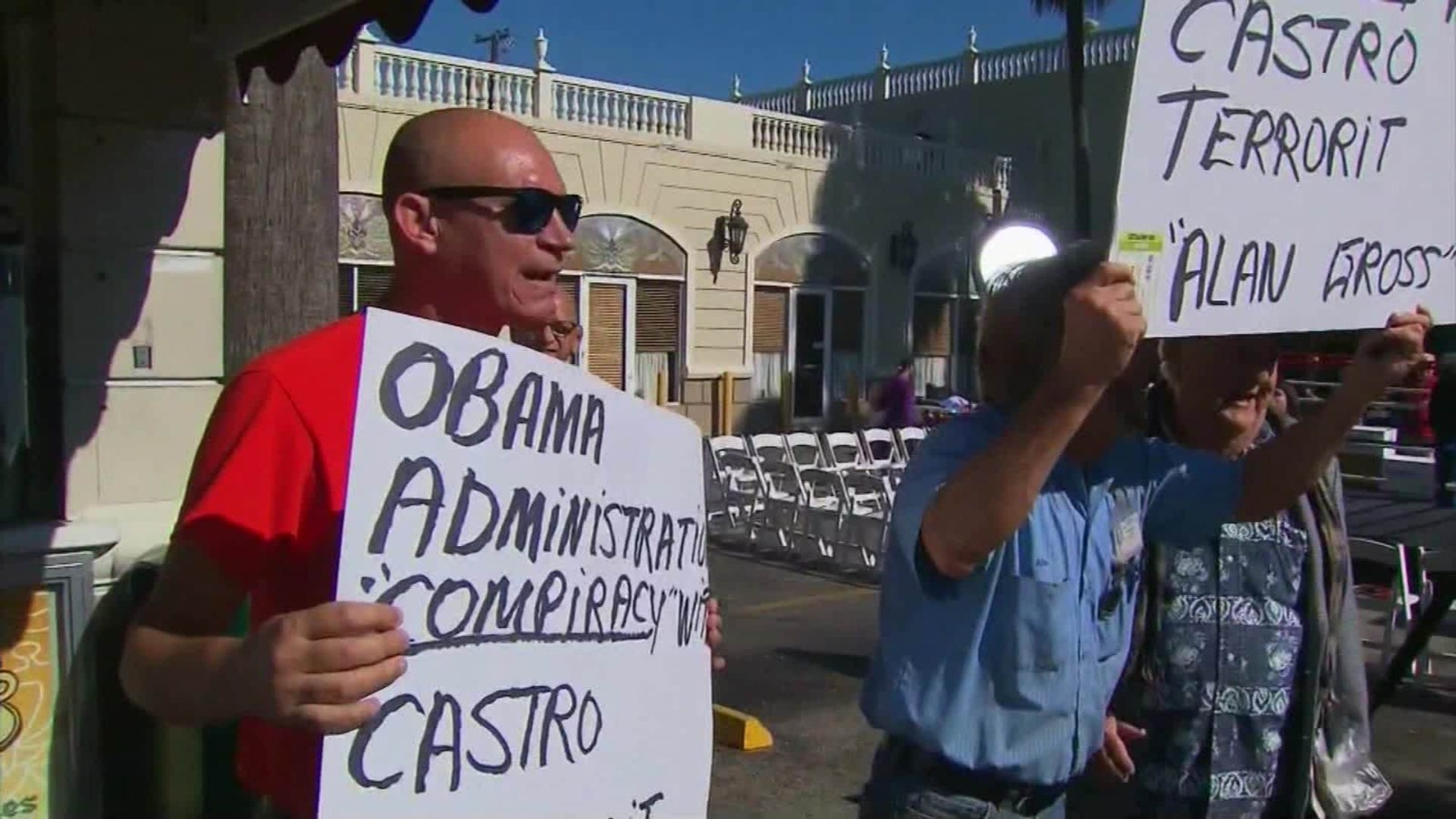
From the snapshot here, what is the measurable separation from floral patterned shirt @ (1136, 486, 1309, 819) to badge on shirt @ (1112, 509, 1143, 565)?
0.32 metres

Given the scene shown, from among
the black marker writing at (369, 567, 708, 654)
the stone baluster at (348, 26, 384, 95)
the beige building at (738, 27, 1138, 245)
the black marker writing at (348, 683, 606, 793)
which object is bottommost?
the black marker writing at (348, 683, 606, 793)

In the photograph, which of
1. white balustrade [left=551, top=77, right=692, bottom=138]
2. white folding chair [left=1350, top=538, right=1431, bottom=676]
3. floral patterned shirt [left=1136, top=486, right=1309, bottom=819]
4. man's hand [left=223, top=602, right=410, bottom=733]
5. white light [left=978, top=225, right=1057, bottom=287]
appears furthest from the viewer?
white balustrade [left=551, top=77, right=692, bottom=138]

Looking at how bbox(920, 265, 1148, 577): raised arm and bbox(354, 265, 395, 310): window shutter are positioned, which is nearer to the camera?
bbox(920, 265, 1148, 577): raised arm

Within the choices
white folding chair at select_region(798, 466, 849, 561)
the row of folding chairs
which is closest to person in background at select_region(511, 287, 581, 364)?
the row of folding chairs

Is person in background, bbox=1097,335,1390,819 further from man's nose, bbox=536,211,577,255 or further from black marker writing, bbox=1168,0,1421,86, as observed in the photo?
man's nose, bbox=536,211,577,255

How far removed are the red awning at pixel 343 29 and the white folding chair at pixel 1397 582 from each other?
397 centimetres

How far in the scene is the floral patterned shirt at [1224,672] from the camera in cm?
258

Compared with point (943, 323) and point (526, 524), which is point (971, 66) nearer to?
point (943, 323)

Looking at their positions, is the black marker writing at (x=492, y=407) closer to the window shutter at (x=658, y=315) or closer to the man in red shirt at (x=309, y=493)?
the man in red shirt at (x=309, y=493)

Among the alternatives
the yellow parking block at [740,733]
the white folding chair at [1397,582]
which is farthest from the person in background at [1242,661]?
the yellow parking block at [740,733]

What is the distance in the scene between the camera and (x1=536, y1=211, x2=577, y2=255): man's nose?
1.81 m

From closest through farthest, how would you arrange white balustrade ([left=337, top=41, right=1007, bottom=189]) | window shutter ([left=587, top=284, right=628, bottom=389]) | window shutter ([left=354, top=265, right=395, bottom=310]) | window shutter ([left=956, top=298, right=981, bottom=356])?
1. window shutter ([left=354, top=265, right=395, bottom=310])
2. white balustrade ([left=337, top=41, right=1007, bottom=189])
3. window shutter ([left=587, top=284, right=628, bottom=389])
4. window shutter ([left=956, top=298, right=981, bottom=356])

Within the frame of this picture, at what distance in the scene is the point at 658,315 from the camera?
16.7 meters

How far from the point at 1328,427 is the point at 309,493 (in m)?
1.78
